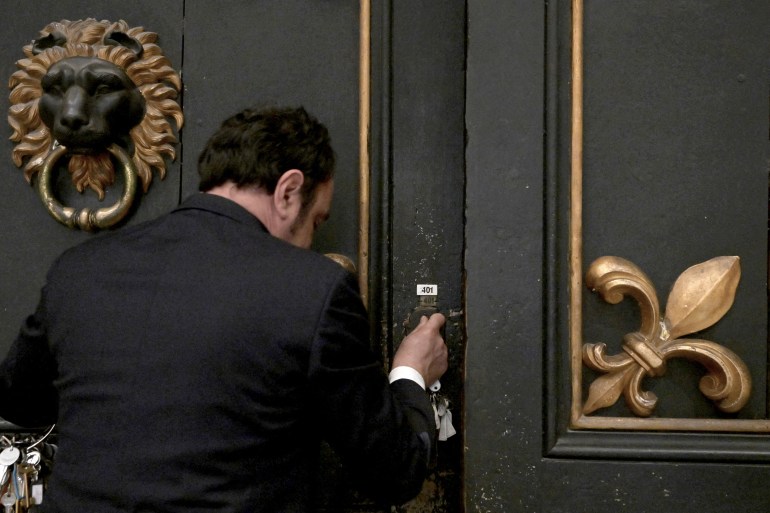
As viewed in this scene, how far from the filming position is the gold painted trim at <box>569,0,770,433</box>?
0.84 meters

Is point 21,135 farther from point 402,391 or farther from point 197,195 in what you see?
point 402,391

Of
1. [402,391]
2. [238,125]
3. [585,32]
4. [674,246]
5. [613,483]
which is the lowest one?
[613,483]

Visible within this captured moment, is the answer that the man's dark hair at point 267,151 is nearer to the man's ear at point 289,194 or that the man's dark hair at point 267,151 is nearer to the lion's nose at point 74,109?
the man's ear at point 289,194

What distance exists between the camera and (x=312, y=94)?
97 centimetres

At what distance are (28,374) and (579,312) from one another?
2.28ft

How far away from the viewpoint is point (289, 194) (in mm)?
790

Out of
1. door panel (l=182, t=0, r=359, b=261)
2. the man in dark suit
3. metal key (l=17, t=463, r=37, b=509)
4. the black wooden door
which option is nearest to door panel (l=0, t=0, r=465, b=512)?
door panel (l=182, t=0, r=359, b=261)

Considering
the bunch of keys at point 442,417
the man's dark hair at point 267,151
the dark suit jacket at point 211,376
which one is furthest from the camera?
the bunch of keys at point 442,417

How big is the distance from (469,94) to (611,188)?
0.23 metres

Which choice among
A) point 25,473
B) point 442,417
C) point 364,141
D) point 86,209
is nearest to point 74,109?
point 86,209

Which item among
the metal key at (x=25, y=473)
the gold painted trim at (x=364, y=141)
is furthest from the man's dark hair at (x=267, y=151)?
the metal key at (x=25, y=473)

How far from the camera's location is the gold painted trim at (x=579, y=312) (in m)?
0.84

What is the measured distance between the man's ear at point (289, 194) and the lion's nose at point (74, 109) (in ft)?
1.15

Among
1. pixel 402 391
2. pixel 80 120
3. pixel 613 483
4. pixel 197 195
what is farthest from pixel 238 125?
pixel 613 483
